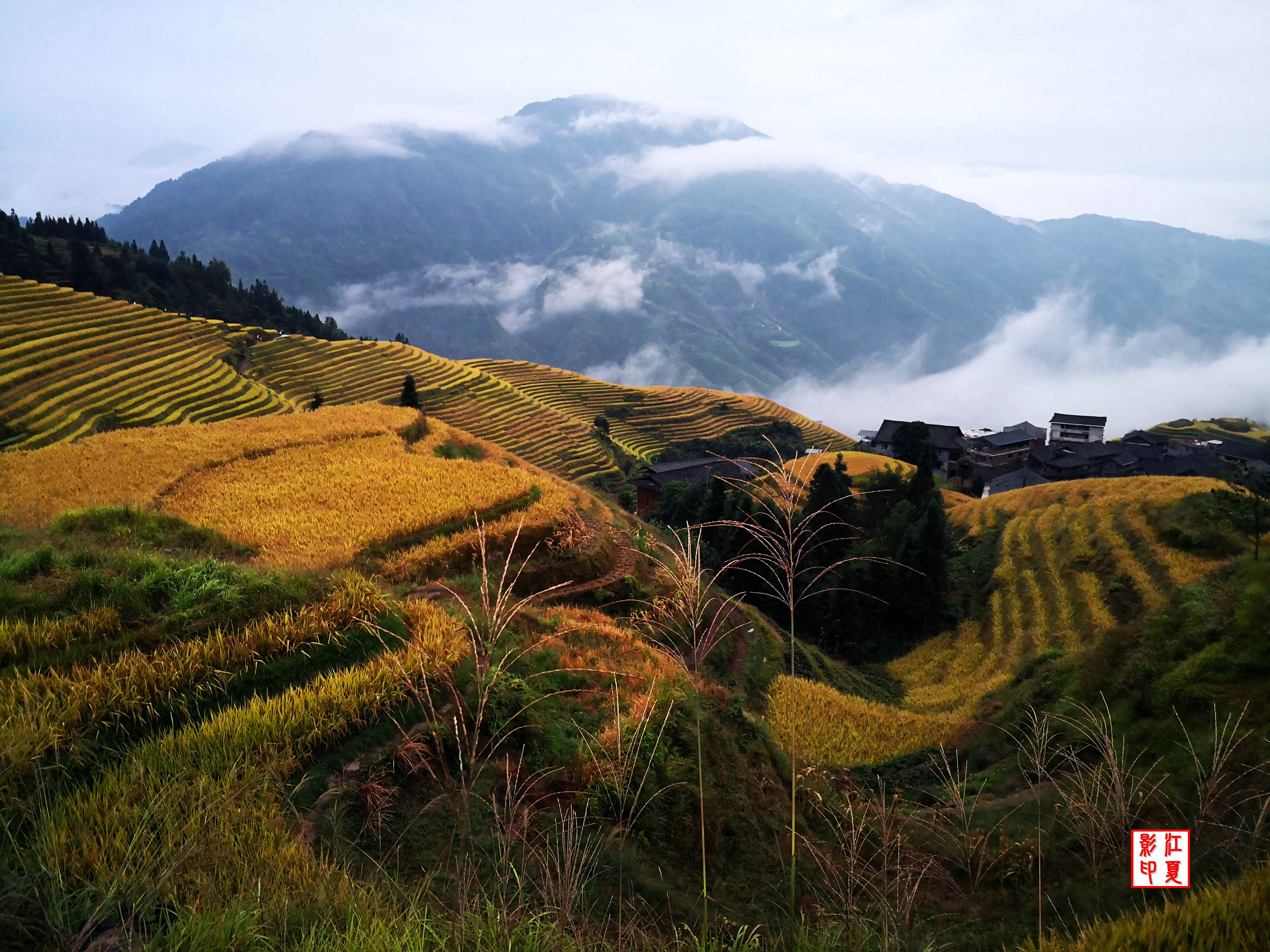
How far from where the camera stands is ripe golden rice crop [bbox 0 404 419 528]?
16.0m

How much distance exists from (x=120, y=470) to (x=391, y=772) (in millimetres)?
17395

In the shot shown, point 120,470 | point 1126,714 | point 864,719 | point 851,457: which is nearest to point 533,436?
point 851,457

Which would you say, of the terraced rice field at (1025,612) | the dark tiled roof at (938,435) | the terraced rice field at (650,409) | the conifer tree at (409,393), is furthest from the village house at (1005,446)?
the conifer tree at (409,393)

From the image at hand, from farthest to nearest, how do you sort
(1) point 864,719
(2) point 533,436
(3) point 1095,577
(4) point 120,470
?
(2) point 533,436 → (3) point 1095,577 → (4) point 120,470 → (1) point 864,719

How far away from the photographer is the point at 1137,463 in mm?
73125

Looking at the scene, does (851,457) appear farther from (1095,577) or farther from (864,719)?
(864,719)

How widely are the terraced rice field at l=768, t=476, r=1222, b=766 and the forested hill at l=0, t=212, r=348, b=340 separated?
234 feet

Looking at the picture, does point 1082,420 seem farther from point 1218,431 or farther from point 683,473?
point 683,473

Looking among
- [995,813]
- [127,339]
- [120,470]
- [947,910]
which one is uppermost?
[127,339]

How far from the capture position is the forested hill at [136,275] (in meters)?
68.0

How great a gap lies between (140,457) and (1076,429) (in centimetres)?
11439

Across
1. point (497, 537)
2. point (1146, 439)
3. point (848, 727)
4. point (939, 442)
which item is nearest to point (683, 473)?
point (939, 442)

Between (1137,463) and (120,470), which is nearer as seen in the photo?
(120,470)

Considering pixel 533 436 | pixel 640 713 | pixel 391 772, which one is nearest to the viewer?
pixel 391 772
